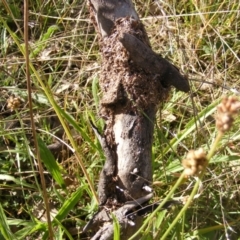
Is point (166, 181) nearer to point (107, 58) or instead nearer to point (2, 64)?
point (107, 58)

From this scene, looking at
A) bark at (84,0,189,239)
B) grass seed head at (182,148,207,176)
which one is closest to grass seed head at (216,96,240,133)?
grass seed head at (182,148,207,176)

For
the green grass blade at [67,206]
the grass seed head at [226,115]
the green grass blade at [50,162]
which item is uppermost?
the grass seed head at [226,115]

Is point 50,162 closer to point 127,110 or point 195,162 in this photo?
point 127,110

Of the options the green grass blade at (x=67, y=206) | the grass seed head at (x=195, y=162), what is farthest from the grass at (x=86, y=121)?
the grass seed head at (x=195, y=162)

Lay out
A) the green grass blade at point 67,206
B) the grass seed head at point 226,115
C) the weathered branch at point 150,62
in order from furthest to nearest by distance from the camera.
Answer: the green grass blade at point 67,206, the weathered branch at point 150,62, the grass seed head at point 226,115

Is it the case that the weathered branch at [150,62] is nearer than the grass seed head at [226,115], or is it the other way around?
the grass seed head at [226,115]

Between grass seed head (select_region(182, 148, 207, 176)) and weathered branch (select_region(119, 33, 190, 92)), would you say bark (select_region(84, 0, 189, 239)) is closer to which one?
weathered branch (select_region(119, 33, 190, 92))

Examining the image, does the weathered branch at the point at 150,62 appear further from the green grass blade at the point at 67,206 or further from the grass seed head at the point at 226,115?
the grass seed head at the point at 226,115
